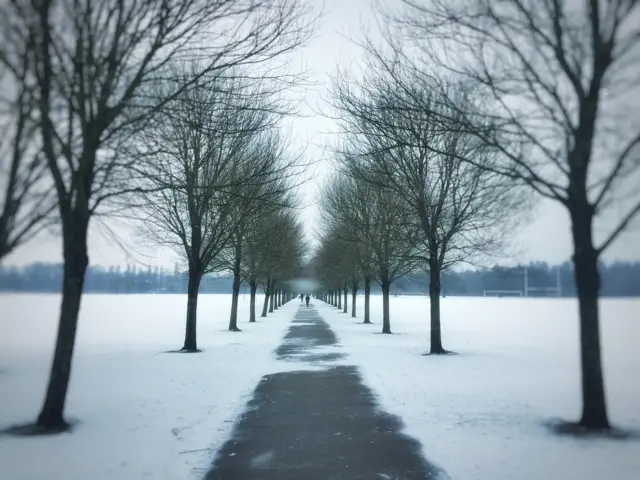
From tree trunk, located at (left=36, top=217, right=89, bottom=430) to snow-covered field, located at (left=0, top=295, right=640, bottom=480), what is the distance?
45 centimetres

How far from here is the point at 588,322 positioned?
21.9 feet

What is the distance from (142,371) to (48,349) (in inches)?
228

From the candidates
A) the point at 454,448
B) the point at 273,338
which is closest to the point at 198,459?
the point at 454,448

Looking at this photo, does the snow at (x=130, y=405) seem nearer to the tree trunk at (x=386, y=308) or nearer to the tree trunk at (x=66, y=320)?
the tree trunk at (x=66, y=320)

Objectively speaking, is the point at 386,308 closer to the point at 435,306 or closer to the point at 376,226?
the point at 376,226

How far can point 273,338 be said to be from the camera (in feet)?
62.2

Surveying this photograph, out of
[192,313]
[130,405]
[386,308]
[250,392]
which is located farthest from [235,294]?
[130,405]

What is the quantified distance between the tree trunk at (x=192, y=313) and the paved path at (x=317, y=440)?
17.9ft

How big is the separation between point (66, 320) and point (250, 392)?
354cm

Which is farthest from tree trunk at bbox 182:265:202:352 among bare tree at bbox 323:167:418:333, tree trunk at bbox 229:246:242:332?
tree trunk at bbox 229:246:242:332

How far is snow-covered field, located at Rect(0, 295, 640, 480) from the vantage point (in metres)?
5.30

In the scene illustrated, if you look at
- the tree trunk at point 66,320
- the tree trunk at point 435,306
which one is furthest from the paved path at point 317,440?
the tree trunk at point 435,306

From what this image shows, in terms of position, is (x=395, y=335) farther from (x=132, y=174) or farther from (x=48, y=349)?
(x=132, y=174)

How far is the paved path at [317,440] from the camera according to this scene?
5043mm
